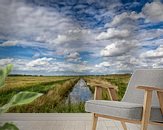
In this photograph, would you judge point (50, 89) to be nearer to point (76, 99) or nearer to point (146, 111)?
point (76, 99)

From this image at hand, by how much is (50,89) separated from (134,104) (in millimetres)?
1899

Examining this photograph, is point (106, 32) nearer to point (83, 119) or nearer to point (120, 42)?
point (120, 42)

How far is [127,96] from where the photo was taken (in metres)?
3.09

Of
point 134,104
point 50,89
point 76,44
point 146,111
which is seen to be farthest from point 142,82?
point 50,89

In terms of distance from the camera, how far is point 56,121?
150 inches

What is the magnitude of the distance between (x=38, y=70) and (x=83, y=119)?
101 centimetres

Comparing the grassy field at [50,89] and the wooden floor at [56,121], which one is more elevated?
the grassy field at [50,89]

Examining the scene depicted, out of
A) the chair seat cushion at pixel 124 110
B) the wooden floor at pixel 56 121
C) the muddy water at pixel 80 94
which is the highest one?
the muddy water at pixel 80 94

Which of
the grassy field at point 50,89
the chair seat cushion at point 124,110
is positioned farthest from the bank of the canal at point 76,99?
the chair seat cushion at point 124,110

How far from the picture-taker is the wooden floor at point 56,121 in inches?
141

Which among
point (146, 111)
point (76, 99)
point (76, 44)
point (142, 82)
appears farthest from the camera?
point (76, 44)

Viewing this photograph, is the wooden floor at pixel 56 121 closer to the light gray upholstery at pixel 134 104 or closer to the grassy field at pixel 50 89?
the grassy field at pixel 50 89

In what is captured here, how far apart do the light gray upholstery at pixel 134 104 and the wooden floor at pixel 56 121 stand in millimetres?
735

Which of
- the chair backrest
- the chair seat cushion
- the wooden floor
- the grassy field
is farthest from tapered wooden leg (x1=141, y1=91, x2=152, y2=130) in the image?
the grassy field
